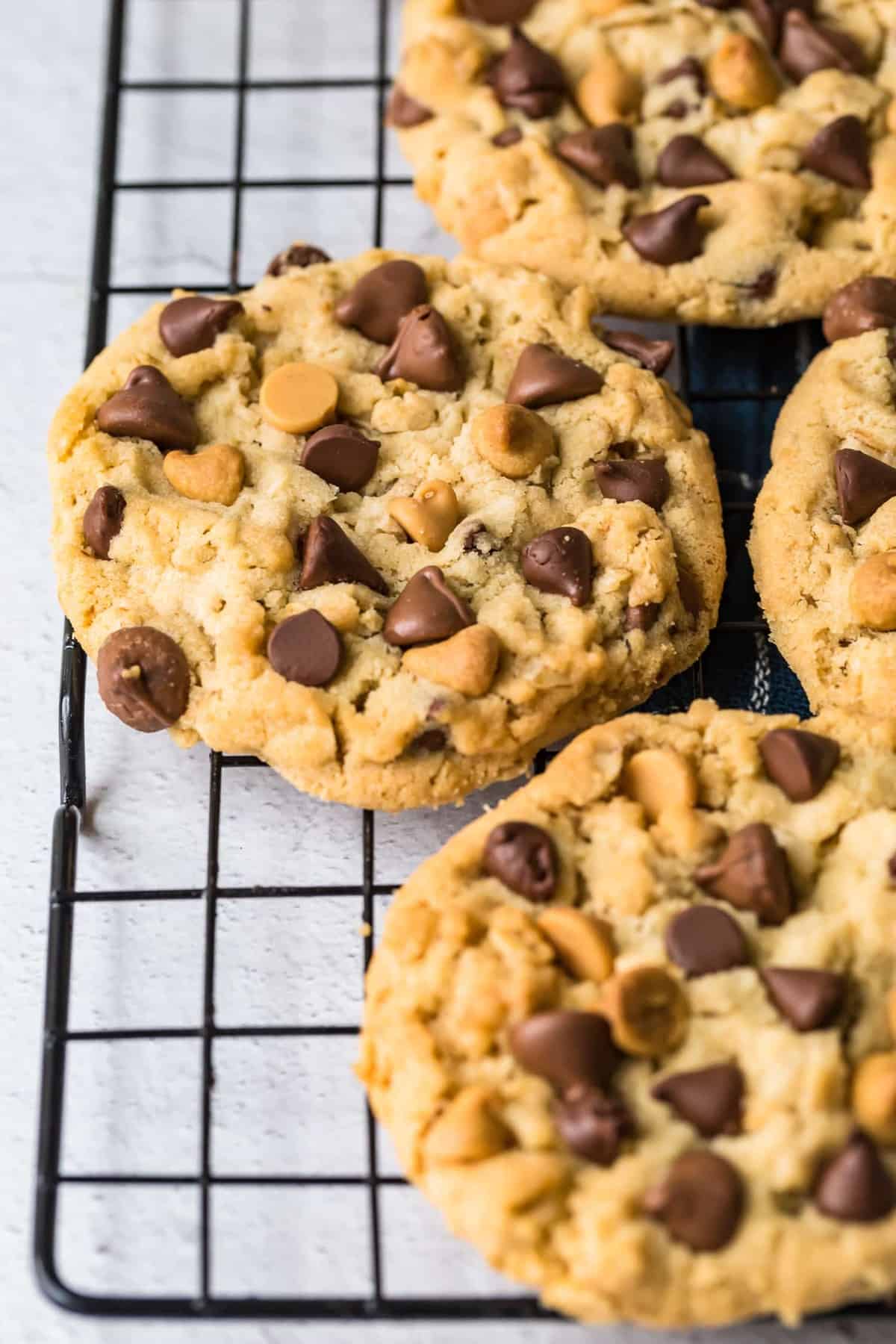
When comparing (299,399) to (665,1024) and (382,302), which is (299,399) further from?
(665,1024)

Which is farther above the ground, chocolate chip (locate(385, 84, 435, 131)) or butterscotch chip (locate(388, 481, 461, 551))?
chocolate chip (locate(385, 84, 435, 131))

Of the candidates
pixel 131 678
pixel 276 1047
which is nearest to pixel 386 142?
pixel 131 678

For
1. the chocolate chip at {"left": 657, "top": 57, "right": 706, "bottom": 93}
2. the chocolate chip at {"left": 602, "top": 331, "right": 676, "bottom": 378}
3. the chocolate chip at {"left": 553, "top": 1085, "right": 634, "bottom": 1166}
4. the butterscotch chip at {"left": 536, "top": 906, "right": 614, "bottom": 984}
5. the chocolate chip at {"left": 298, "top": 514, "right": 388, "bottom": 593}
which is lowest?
the chocolate chip at {"left": 553, "top": 1085, "right": 634, "bottom": 1166}

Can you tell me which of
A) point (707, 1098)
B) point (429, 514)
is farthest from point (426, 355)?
point (707, 1098)

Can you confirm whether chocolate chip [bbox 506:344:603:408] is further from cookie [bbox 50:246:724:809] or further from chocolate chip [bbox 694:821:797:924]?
chocolate chip [bbox 694:821:797:924]

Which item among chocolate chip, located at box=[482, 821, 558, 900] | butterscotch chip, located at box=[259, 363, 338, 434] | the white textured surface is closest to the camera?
chocolate chip, located at box=[482, 821, 558, 900]

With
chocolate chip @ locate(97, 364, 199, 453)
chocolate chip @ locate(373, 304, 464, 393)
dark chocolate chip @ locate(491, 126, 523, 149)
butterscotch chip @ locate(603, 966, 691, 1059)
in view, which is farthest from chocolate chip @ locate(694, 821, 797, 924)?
dark chocolate chip @ locate(491, 126, 523, 149)
